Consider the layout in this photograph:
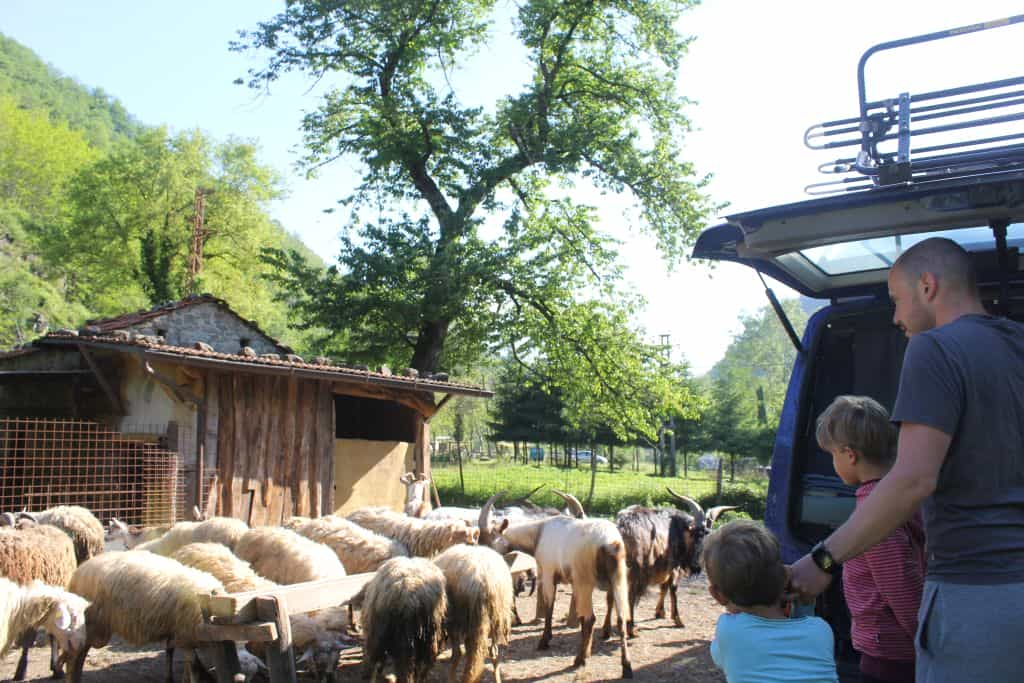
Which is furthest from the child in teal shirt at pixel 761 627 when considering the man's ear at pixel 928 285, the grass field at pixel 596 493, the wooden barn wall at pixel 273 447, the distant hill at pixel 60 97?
the distant hill at pixel 60 97

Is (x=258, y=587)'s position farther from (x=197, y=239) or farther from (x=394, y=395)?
(x=197, y=239)

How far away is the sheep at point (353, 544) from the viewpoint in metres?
8.01

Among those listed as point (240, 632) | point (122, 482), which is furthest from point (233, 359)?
point (240, 632)

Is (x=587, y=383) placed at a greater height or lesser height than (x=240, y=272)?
lesser

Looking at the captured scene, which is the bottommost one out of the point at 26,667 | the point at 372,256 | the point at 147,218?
the point at 26,667

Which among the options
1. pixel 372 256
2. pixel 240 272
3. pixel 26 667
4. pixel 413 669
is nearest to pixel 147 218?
pixel 240 272

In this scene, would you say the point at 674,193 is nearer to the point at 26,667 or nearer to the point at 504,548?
the point at 504,548

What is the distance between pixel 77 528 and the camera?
28.8 feet

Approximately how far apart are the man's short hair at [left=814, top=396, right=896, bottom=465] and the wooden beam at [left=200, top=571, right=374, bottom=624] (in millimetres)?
3818

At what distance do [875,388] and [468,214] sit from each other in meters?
17.6

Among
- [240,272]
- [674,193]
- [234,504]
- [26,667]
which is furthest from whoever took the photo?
[240,272]

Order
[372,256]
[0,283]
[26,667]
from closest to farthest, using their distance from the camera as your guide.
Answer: [26,667]
[372,256]
[0,283]

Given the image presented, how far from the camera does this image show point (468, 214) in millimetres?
21156

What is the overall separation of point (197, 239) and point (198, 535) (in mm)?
35661
